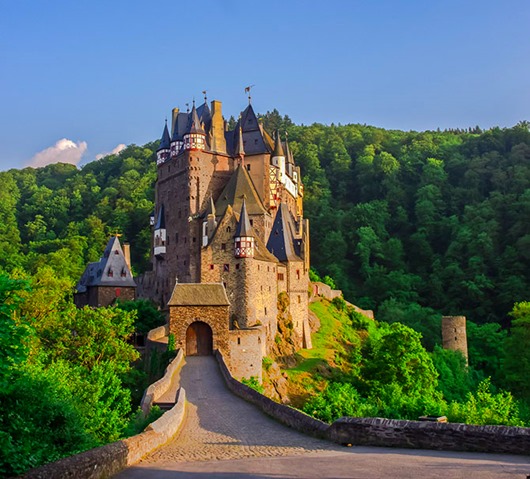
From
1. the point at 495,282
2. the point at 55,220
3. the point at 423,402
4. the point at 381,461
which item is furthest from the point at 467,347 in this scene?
the point at 55,220

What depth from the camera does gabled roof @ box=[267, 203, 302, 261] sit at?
171 ft

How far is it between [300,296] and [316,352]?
4480 millimetres

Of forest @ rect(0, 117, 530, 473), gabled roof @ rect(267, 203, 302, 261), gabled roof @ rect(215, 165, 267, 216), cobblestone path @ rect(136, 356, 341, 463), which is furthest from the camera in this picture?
gabled roof @ rect(215, 165, 267, 216)

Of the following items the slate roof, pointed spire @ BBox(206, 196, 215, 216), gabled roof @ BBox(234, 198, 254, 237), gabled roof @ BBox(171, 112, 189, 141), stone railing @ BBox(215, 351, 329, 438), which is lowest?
stone railing @ BBox(215, 351, 329, 438)

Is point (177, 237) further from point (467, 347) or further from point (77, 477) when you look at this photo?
point (77, 477)

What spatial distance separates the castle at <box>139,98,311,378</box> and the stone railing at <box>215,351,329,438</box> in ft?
37.6

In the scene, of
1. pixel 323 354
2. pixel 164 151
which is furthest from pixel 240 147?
pixel 323 354

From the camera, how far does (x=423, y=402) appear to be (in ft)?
85.8

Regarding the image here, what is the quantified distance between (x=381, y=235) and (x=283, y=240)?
3563 centimetres

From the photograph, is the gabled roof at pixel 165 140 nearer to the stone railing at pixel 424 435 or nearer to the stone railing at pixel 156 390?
the stone railing at pixel 156 390

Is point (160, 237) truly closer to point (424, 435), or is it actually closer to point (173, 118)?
point (173, 118)

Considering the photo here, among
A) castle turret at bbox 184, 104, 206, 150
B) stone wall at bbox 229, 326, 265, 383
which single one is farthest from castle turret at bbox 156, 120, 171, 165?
stone wall at bbox 229, 326, 265, 383

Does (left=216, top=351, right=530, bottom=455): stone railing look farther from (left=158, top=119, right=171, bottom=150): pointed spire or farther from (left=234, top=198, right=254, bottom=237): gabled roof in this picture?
(left=158, top=119, right=171, bottom=150): pointed spire

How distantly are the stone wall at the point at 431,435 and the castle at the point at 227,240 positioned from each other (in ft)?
75.6
